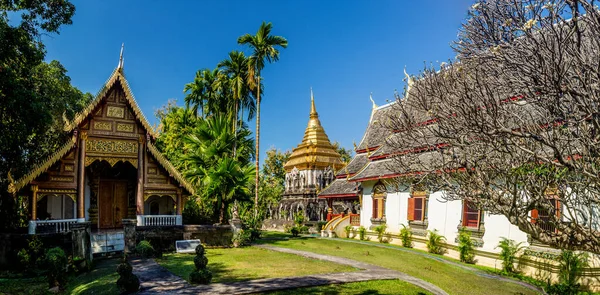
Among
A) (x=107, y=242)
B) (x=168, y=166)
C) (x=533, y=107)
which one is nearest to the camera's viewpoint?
(x=533, y=107)

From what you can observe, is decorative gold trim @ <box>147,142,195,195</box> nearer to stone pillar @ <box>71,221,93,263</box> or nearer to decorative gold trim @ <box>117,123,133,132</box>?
decorative gold trim @ <box>117,123,133,132</box>

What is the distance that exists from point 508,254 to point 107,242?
45.3 feet

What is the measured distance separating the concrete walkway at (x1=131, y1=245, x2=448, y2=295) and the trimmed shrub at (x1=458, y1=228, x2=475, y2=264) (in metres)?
4.51

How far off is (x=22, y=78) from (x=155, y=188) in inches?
242

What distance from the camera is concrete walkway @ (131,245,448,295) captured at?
819 cm

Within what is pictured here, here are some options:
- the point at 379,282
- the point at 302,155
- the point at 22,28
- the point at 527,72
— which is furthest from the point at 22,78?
the point at 302,155

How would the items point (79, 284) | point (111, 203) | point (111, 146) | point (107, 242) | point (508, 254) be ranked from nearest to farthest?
point (79, 284)
point (508, 254)
point (107, 242)
point (111, 146)
point (111, 203)

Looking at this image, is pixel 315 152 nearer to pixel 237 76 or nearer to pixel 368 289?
pixel 237 76

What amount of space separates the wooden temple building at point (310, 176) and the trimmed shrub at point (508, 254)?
18.8m

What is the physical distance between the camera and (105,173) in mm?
17938

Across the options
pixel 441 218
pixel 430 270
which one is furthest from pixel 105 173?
pixel 441 218

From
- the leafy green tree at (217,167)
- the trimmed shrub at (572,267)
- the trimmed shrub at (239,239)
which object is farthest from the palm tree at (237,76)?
the trimmed shrub at (572,267)

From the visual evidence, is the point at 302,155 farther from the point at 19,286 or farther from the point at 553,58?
the point at 553,58

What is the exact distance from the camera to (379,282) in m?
9.57
